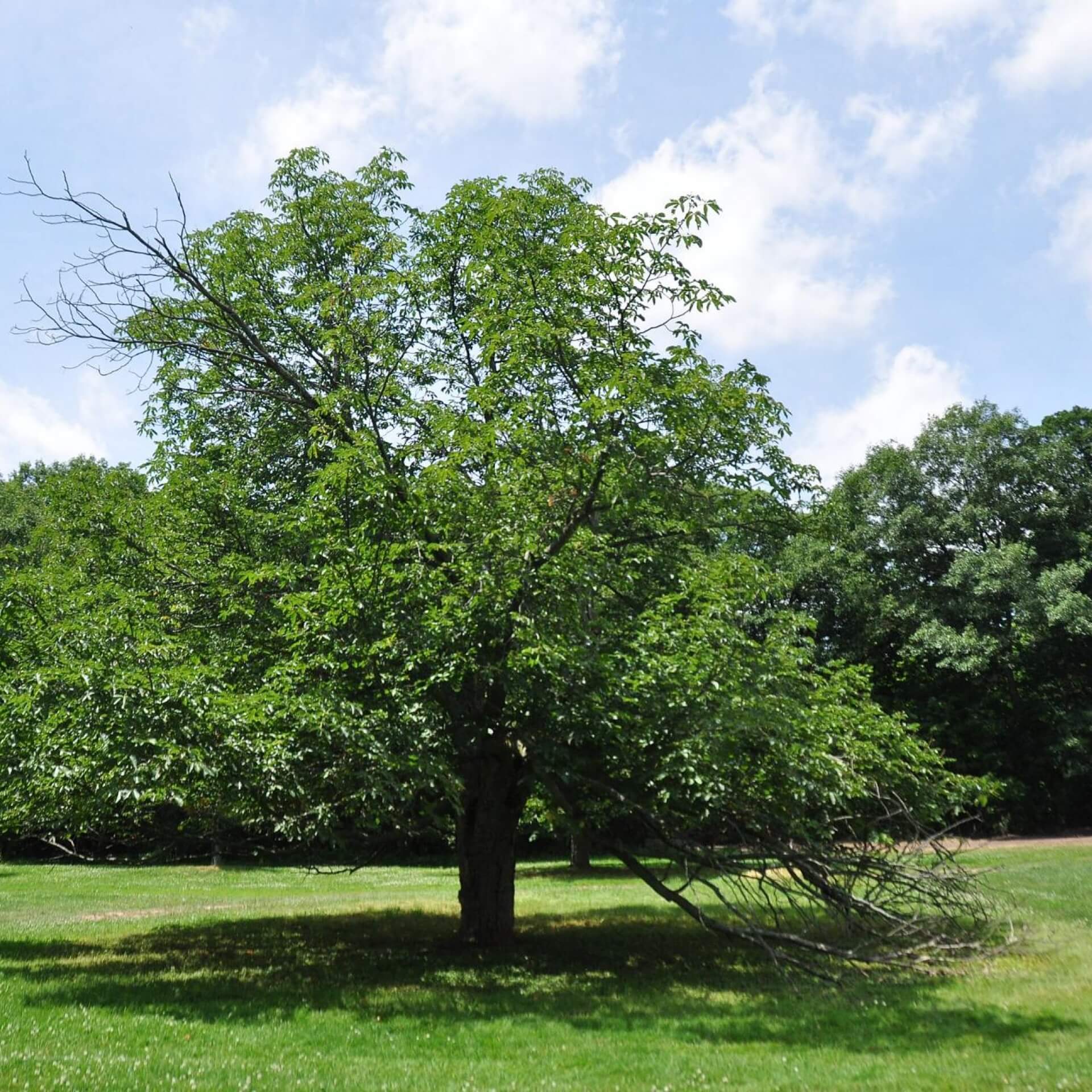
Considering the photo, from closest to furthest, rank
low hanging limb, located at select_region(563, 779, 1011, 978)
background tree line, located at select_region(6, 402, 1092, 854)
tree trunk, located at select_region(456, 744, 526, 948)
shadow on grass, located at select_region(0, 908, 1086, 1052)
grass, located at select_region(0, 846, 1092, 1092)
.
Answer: grass, located at select_region(0, 846, 1092, 1092), shadow on grass, located at select_region(0, 908, 1086, 1052), low hanging limb, located at select_region(563, 779, 1011, 978), tree trunk, located at select_region(456, 744, 526, 948), background tree line, located at select_region(6, 402, 1092, 854)

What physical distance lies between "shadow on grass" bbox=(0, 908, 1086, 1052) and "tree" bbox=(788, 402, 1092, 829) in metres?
25.3

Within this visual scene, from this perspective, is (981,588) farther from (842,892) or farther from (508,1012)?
(508,1012)

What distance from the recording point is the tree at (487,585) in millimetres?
10602

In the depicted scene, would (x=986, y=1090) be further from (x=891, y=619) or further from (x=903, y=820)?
(x=891, y=619)

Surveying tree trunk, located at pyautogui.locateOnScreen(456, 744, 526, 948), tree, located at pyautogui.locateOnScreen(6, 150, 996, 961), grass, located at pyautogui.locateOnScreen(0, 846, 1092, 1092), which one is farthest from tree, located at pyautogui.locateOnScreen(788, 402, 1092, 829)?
tree trunk, located at pyautogui.locateOnScreen(456, 744, 526, 948)

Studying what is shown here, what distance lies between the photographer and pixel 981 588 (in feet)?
117

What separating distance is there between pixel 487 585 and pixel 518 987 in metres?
4.55

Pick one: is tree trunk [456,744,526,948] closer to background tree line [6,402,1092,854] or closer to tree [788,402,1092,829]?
background tree line [6,402,1092,854]

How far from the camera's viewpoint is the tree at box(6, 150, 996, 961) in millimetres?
10602

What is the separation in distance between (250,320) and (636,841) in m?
9.67

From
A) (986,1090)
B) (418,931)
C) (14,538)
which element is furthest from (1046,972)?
(14,538)

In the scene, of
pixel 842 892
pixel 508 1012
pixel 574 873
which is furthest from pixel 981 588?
pixel 508 1012

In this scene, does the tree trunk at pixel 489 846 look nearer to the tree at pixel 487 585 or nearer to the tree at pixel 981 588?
the tree at pixel 487 585

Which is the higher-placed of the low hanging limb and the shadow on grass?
the low hanging limb
